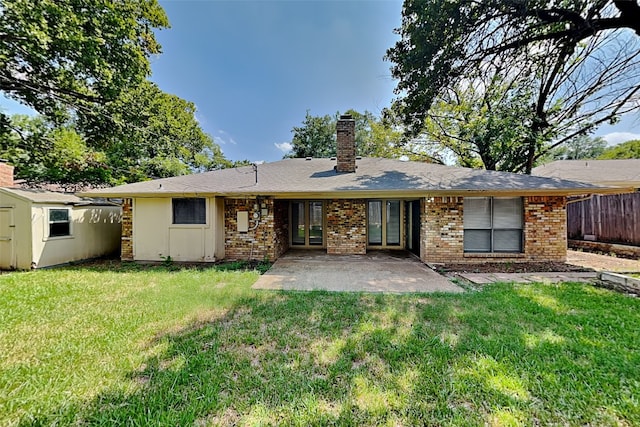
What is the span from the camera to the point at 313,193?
7219 millimetres

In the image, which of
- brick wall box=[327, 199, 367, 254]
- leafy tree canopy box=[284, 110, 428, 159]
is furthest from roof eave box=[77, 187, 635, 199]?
leafy tree canopy box=[284, 110, 428, 159]

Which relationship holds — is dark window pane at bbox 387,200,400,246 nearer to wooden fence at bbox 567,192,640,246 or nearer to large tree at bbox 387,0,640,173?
large tree at bbox 387,0,640,173

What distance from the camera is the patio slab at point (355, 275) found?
17.6 ft

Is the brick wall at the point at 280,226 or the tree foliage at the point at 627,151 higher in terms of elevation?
the tree foliage at the point at 627,151

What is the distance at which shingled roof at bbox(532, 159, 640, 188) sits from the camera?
1223cm

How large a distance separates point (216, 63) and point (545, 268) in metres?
16.2

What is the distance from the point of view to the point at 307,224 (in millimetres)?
10211

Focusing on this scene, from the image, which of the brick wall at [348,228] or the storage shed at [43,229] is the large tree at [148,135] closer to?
the storage shed at [43,229]

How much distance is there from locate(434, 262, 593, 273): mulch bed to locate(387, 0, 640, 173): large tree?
543 centimetres

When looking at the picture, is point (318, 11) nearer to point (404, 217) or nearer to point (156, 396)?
point (404, 217)

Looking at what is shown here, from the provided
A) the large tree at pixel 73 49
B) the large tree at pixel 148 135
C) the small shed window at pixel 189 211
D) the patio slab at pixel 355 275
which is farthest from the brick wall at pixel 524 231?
the large tree at pixel 148 135

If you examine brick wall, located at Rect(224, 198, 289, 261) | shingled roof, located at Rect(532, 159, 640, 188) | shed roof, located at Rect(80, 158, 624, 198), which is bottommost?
brick wall, located at Rect(224, 198, 289, 261)

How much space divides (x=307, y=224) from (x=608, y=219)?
10691mm

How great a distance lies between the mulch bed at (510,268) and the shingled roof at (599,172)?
875cm
